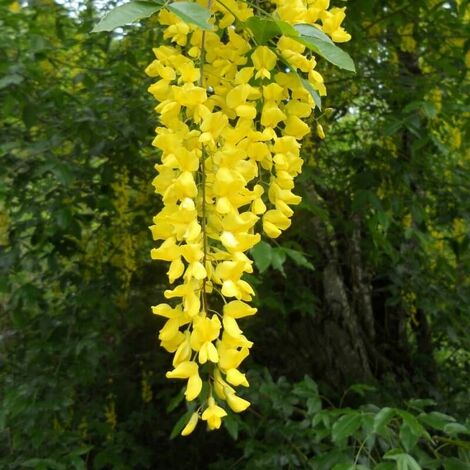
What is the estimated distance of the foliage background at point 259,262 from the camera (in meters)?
2.38

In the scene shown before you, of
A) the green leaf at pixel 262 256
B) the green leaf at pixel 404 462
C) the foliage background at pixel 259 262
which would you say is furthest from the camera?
the foliage background at pixel 259 262

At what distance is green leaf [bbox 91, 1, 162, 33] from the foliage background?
106 cm

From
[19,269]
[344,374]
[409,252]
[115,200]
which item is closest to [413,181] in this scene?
[409,252]

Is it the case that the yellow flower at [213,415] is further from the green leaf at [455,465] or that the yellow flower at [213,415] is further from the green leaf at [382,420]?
the green leaf at [455,465]

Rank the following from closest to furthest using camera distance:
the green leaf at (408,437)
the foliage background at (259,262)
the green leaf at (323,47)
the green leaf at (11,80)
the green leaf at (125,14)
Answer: the green leaf at (125,14)
the green leaf at (323,47)
the green leaf at (408,437)
the green leaf at (11,80)
the foliage background at (259,262)

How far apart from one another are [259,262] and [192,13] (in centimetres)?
105

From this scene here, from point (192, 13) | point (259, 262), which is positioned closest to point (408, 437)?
point (259, 262)

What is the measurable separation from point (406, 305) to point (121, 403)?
152 centimetres

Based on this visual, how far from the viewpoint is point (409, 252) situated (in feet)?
10.8

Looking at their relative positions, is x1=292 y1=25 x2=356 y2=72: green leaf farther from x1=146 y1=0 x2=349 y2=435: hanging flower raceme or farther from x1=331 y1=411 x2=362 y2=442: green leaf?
x1=331 y1=411 x2=362 y2=442: green leaf

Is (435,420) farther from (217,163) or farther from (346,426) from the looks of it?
(217,163)

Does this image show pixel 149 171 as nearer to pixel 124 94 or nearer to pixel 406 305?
pixel 124 94

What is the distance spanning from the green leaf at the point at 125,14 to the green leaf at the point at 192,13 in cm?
3

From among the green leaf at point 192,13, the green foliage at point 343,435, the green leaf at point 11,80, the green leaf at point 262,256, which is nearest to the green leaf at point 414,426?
the green foliage at point 343,435
